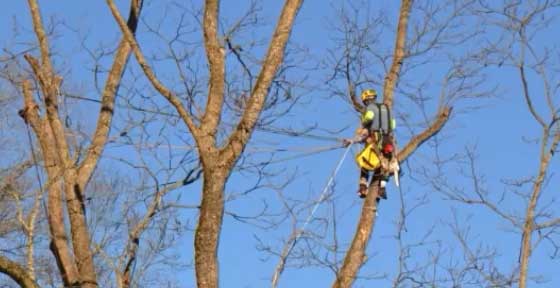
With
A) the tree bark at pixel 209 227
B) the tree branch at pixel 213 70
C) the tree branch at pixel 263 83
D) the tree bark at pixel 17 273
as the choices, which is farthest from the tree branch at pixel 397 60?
the tree bark at pixel 17 273

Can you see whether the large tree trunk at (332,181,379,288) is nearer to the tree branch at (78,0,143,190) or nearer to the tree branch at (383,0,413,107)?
the tree branch at (383,0,413,107)

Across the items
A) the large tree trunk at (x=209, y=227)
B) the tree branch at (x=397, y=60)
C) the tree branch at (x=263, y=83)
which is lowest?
the large tree trunk at (x=209, y=227)

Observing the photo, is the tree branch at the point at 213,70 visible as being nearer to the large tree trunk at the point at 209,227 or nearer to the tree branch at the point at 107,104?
the large tree trunk at the point at 209,227

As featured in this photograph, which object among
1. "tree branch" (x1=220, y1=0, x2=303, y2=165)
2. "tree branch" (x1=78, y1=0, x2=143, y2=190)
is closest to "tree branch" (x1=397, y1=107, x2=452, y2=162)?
"tree branch" (x1=220, y1=0, x2=303, y2=165)

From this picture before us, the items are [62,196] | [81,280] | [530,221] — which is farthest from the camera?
[530,221]

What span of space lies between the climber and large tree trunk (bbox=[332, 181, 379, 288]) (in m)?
0.39

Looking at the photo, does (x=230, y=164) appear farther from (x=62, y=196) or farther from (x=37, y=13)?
(x=37, y=13)

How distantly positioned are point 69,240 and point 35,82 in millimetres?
1275

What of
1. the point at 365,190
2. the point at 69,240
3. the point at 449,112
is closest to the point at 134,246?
the point at 69,240

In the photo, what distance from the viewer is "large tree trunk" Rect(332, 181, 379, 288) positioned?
23.3ft

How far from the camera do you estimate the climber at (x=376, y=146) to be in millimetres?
7863

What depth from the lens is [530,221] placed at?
889 centimetres

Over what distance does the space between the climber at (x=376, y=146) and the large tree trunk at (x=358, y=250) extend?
1.30 ft

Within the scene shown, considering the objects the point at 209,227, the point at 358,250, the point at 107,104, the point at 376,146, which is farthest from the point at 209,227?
the point at 107,104
